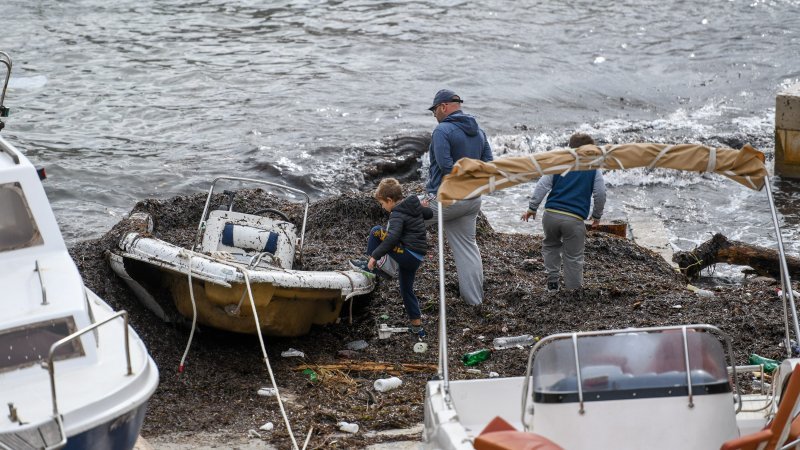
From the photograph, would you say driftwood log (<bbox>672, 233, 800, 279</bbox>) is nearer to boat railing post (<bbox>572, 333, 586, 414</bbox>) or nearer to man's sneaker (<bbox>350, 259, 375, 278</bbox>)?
man's sneaker (<bbox>350, 259, 375, 278</bbox>)

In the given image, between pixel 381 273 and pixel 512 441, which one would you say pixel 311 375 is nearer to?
pixel 381 273

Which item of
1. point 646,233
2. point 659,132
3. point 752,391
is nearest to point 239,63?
point 659,132

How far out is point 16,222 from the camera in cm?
717

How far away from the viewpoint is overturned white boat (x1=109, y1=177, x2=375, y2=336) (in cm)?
793

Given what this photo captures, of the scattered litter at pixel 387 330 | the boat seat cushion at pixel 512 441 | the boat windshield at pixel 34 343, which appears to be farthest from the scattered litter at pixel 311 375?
the boat seat cushion at pixel 512 441

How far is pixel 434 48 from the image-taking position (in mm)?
22922

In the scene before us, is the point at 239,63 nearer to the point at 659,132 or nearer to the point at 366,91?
the point at 366,91

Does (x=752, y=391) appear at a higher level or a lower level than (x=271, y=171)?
higher

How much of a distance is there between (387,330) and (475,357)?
936mm

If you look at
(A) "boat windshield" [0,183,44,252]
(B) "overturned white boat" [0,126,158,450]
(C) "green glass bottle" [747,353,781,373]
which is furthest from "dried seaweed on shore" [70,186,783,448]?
(A) "boat windshield" [0,183,44,252]

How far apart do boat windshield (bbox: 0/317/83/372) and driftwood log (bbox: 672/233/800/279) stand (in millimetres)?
7127

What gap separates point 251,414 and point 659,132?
12.7m

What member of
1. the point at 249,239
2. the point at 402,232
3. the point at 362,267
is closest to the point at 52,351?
the point at 402,232

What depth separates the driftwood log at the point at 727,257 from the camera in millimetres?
11164
